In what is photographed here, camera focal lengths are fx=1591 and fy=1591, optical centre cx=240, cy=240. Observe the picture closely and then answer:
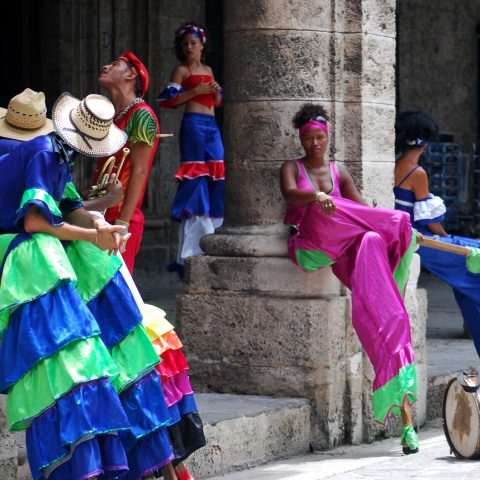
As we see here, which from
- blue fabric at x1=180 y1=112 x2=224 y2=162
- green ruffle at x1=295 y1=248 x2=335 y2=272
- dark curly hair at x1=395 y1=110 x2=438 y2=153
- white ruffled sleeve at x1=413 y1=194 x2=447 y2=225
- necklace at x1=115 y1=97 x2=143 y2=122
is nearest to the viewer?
necklace at x1=115 y1=97 x2=143 y2=122

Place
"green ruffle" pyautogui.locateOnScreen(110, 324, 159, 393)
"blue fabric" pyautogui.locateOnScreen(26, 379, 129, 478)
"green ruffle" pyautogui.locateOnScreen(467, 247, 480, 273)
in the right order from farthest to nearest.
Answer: "green ruffle" pyautogui.locateOnScreen(467, 247, 480, 273) → "green ruffle" pyautogui.locateOnScreen(110, 324, 159, 393) → "blue fabric" pyautogui.locateOnScreen(26, 379, 129, 478)

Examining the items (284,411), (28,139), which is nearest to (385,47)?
(284,411)

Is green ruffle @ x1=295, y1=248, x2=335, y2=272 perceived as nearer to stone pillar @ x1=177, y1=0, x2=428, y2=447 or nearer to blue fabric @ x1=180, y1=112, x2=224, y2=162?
stone pillar @ x1=177, y1=0, x2=428, y2=447

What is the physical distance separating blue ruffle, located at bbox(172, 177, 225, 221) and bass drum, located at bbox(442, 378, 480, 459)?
10.9 ft

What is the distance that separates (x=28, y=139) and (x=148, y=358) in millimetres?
1041

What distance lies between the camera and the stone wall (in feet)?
53.5

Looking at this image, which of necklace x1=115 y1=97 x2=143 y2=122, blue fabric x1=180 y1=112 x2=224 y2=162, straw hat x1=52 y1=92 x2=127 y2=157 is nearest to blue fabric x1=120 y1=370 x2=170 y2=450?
straw hat x1=52 y1=92 x2=127 y2=157

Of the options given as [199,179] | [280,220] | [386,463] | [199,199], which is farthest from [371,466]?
[199,179]

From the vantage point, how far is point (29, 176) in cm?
576

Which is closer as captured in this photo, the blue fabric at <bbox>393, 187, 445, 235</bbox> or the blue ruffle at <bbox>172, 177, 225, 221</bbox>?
the blue fabric at <bbox>393, 187, 445, 235</bbox>

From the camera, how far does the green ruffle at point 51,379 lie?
18.2 ft

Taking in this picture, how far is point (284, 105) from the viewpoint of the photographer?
8172 mm

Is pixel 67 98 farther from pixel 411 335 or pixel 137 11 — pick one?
pixel 137 11

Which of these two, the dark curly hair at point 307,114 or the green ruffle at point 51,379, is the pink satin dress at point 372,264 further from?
the green ruffle at point 51,379
